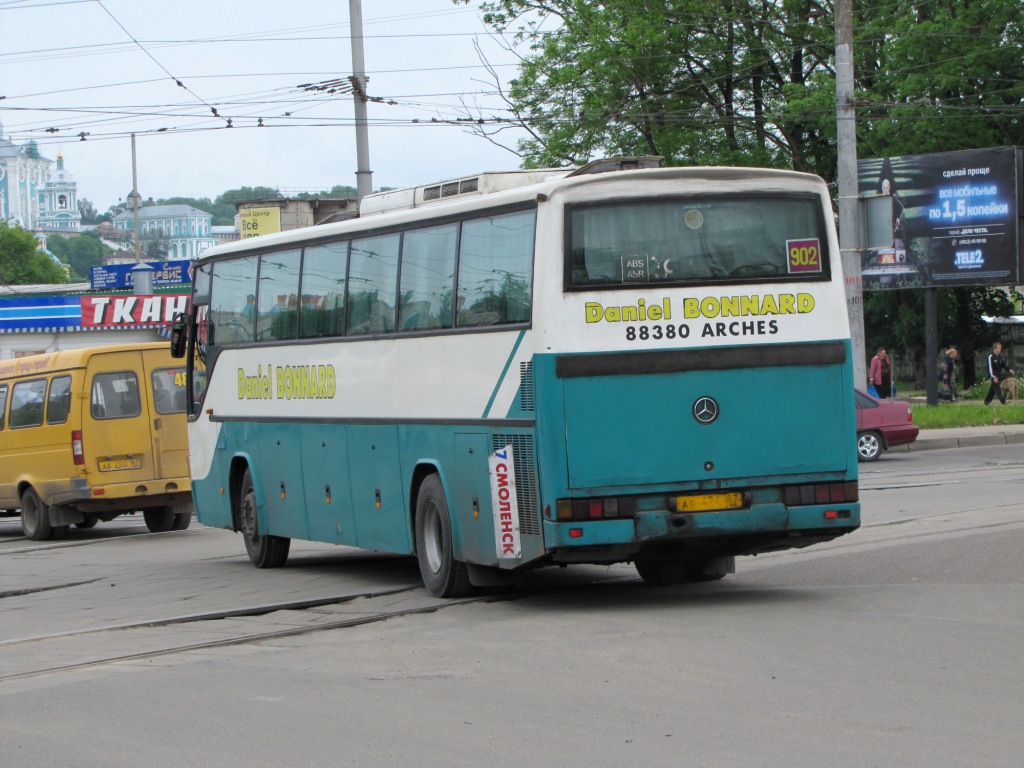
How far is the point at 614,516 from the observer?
10312mm

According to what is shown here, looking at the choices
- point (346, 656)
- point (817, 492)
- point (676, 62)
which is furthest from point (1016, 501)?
point (676, 62)

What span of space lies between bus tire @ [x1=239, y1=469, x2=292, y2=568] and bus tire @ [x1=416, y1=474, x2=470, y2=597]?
10.9 ft

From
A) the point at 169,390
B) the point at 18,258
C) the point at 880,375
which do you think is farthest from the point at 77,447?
→ the point at 18,258

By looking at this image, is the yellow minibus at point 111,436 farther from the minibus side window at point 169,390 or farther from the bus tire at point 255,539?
the bus tire at point 255,539

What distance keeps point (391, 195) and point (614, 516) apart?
413 cm

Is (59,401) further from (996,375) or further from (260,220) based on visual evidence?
(260,220)

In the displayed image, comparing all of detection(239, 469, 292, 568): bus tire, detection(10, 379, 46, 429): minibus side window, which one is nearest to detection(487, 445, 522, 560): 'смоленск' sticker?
detection(239, 469, 292, 568): bus tire

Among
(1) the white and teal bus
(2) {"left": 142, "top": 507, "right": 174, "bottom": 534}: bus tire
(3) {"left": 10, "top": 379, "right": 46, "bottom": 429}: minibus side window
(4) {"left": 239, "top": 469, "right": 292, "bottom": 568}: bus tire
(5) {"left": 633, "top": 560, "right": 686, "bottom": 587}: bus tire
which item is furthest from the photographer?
(2) {"left": 142, "top": 507, "right": 174, "bottom": 534}: bus tire

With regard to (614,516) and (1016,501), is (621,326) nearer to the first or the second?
(614,516)

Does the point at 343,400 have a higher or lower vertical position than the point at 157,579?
higher

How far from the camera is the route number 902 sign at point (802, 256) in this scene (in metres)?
10.8

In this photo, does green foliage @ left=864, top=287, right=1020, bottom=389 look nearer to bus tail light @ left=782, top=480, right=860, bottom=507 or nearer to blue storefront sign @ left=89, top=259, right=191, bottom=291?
bus tail light @ left=782, top=480, right=860, bottom=507

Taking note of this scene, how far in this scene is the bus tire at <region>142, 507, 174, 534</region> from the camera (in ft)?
69.6

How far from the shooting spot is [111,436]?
788 inches
